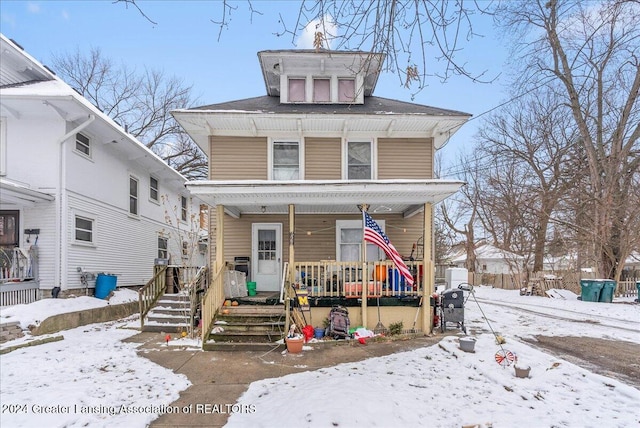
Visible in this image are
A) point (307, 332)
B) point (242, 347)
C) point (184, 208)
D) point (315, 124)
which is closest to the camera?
point (242, 347)

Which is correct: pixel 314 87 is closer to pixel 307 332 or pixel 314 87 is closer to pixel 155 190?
pixel 307 332

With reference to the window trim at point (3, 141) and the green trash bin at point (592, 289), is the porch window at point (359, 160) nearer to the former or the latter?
the window trim at point (3, 141)

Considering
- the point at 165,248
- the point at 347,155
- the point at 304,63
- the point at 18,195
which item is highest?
the point at 304,63

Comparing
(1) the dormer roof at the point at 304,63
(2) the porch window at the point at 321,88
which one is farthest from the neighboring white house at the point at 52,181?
(2) the porch window at the point at 321,88

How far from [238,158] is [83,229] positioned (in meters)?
4.88

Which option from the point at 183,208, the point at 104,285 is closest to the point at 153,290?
the point at 104,285

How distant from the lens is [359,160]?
384 inches

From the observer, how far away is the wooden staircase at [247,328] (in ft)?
21.9

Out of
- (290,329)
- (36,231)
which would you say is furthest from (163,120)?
(290,329)

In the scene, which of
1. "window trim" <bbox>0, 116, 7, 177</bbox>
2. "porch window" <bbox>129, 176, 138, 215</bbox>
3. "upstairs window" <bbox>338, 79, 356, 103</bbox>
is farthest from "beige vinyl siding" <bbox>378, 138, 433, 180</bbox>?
"window trim" <bbox>0, 116, 7, 177</bbox>

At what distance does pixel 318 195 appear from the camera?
7.73 meters

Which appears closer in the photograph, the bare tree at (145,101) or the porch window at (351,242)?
the porch window at (351,242)

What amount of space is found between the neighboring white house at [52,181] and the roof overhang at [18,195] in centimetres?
2

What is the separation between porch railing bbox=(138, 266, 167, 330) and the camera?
8.66m
